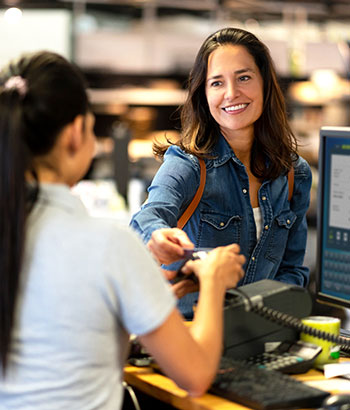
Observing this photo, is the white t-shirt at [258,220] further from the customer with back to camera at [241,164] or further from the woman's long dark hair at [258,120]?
the woman's long dark hair at [258,120]

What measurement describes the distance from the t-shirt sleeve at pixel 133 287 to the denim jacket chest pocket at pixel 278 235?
3.35 feet

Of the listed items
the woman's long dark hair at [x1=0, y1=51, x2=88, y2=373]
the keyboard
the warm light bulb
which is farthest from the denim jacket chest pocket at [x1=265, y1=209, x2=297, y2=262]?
the warm light bulb

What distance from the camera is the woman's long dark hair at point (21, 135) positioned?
1.46m

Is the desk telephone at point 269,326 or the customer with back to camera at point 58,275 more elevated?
the customer with back to camera at point 58,275

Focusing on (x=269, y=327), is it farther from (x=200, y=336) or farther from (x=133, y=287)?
(x=133, y=287)

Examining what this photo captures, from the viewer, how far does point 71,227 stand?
58.1 inches

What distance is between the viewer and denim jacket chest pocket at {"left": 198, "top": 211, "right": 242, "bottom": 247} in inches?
95.7

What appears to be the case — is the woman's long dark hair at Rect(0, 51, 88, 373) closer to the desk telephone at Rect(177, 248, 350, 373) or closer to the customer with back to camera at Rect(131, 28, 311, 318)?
the desk telephone at Rect(177, 248, 350, 373)

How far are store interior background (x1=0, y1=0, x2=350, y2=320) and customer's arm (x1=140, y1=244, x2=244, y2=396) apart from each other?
6053 mm

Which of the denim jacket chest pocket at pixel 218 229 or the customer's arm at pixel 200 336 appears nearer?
the customer's arm at pixel 200 336

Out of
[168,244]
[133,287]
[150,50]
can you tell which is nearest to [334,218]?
[168,244]

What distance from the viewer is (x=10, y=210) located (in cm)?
146

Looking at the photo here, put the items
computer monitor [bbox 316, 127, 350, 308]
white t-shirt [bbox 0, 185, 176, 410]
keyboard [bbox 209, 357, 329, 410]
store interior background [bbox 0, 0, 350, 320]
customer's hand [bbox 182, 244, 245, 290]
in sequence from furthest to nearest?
store interior background [bbox 0, 0, 350, 320] < computer monitor [bbox 316, 127, 350, 308] < customer's hand [bbox 182, 244, 245, 290] < keyboard [bbox 209, 357, 329, 410] < white t-shirt [bbox 0, 185, 176, 410]

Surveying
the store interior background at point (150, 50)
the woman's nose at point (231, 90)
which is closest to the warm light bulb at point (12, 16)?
the store interior background at point (150, 50)
